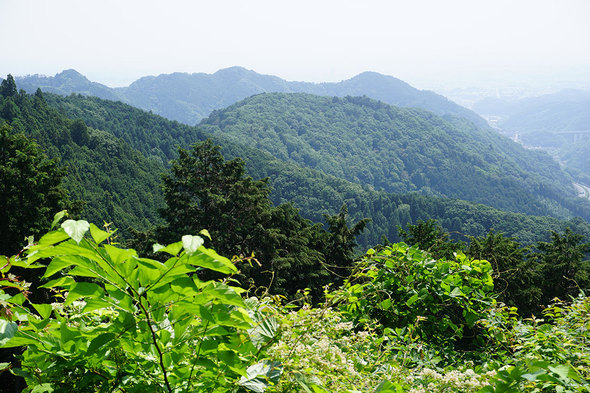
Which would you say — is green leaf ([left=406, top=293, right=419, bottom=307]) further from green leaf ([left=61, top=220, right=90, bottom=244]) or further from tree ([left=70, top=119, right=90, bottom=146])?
tree ([left=70, top=119, right=90, bottom=146])

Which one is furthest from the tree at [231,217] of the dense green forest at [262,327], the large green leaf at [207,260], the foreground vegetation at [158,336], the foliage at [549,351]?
the large green leaf at [207,260]

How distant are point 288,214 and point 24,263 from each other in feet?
88.3

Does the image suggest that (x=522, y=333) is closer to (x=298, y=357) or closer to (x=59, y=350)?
(x=298, y=357)

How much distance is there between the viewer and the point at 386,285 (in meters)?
4.24

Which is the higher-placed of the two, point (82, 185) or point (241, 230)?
point (241, 230)

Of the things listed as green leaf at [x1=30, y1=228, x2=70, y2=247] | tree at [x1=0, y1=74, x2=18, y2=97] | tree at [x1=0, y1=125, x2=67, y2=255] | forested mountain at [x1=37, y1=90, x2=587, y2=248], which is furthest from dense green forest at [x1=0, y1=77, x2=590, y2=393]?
forested mountain at [x1=37, y1=90, x2=587, y2=248]

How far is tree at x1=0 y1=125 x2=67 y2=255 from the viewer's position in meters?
19.6

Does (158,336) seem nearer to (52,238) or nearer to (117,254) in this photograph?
(117,254)

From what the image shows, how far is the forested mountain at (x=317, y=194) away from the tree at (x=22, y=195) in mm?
122470

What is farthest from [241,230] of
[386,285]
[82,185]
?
[82,185]

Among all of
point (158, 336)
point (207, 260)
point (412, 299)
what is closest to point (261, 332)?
point (158, 336)

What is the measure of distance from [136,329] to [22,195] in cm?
2405

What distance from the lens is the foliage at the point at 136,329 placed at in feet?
3.83

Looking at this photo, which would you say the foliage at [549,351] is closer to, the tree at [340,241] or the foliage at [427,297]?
the foliage at [427,297]
